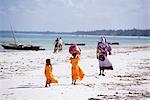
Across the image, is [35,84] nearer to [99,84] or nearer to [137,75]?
[99,84]

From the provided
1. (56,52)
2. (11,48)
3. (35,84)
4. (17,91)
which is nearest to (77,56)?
(35,84)

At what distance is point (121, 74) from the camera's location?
15.7 metres

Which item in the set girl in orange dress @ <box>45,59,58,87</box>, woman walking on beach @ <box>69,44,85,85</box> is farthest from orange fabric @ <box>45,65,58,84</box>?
woman walking on beach @ <box>69,44,85,85</box>

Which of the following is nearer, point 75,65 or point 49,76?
point 49,76

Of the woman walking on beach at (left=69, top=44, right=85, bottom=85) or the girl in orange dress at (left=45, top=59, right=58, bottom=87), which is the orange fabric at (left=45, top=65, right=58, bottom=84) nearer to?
the girl in orange dress at (left=45, top=59, right=58, bottom=87)

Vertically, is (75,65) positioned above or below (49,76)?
above

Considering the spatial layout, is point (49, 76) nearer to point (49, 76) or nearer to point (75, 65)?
point (49, 76)

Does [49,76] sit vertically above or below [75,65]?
below

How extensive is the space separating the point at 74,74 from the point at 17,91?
228 cm

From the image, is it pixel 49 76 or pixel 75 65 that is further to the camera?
pixel 75 65

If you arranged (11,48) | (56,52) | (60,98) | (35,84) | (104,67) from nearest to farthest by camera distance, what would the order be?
(60,98) → (35,84) → (104,67) → (56,52) → (11,48)

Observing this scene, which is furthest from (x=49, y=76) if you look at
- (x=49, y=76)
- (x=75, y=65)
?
(x=75, y=65)

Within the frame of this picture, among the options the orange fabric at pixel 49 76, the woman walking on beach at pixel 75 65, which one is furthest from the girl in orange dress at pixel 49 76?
the woman walking on beach at pixel 75 65

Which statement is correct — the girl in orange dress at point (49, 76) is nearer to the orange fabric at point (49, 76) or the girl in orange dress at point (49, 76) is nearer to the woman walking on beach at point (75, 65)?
the orange fabric at point (49, 76)
